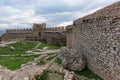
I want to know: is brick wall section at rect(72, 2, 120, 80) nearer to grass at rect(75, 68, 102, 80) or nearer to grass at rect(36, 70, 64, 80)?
grass at rect(75, 68, 102, 80)

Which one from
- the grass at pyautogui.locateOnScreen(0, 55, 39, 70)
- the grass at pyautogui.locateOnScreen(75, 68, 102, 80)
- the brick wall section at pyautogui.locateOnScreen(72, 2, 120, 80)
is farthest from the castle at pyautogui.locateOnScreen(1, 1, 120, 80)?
the grass at pyautogui.locateOnScreen(0, 55, 39, 70)

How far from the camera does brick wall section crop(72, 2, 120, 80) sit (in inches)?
405

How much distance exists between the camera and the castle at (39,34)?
41.4 m

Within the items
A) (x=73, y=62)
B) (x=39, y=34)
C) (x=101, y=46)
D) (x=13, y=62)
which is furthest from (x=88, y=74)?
(x=39, y=34)

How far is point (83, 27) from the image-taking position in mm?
16391

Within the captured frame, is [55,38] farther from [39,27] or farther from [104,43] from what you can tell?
[104,43]

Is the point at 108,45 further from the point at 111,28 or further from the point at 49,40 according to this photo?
the point at 49,40

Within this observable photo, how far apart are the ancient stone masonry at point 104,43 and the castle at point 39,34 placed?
25.6 metres

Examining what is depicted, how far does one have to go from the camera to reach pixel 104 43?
1172 cm

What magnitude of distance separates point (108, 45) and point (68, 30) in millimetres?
15392

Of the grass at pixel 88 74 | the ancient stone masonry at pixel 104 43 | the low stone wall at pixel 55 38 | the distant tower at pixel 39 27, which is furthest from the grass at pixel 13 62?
the distant tower at pixel 39 27

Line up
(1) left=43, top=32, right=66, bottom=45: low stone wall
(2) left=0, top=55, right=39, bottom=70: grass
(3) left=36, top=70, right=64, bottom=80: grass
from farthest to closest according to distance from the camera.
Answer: (1) left=43, top=32, right=66, bottom=45: low stone wall < (2) left=0, top=55, right=39, bottom=70: grass < (3) left=36, top=70, right=64, bottom=80: grass

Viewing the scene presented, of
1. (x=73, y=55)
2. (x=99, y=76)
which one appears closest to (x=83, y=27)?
(x=73, y=55)

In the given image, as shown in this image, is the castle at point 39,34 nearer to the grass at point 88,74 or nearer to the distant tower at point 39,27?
the distant tower at point 39,27
